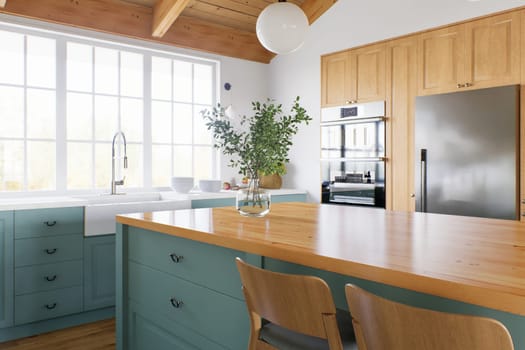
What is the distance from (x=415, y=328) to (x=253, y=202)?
4.17ft

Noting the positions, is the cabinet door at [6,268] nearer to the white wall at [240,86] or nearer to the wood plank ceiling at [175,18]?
the wood plank ceiling at [175,18]

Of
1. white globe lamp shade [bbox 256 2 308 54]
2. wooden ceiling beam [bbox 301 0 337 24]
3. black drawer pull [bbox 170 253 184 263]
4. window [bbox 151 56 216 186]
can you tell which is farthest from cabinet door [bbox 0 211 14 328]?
wooden ceiling beam [bbox 301 0 337 24]

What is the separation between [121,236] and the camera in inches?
84.8

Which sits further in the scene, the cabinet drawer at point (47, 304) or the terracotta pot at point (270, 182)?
the terracotta pot at point (270, 182)

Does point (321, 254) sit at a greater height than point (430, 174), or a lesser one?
lesser

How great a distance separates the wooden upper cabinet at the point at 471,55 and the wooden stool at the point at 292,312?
287 cm

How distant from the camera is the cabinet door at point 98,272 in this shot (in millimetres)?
3166

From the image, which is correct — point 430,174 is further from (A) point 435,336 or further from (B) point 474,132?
(A) point 435,336

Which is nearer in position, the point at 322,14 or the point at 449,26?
the point at 449,26

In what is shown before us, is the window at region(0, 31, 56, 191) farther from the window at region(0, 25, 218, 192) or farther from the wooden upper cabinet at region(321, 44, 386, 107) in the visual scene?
the wooden upper cabinet at region(321, 44, 386, 107)

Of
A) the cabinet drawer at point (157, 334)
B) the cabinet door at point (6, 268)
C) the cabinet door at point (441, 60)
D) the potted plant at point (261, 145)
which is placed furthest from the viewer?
the cabinet door at point (441, 60)

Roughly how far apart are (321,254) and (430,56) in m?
3.18

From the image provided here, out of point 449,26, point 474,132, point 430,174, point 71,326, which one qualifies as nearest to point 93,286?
point 71,326

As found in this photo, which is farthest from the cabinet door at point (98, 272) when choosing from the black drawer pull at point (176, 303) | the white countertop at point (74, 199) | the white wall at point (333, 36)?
the white wall at point (333, 36)
